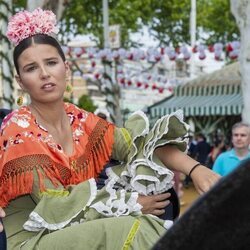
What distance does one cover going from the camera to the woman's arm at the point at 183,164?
80.0 inches

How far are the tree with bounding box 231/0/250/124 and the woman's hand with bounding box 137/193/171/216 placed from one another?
5.63 m

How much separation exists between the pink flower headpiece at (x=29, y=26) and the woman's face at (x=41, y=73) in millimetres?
79

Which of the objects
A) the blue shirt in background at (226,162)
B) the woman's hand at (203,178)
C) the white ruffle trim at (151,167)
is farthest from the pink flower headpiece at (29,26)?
the blue shirt in background at (226,162)

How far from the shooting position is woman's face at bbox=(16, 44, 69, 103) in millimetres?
2254

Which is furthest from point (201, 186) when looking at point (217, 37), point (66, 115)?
point (217, 37)

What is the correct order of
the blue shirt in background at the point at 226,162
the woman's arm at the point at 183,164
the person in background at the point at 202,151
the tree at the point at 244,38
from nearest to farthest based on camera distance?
the woman's arm at the point at 183,164, the blue shirt in background at the point at 226,162, the tree at the point at 244,38, the person in background at the point at 202,151

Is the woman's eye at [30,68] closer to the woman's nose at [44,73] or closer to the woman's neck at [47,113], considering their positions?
the woman's nose at [44,73]

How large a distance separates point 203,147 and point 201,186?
1675 centimetres

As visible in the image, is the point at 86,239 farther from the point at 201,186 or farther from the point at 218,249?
the point at 218,249

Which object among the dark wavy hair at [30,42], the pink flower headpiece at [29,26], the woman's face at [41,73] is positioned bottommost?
the woman's face at [41,73]

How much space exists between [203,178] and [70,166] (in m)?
0.48

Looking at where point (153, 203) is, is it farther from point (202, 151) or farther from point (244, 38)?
point (202, 151)

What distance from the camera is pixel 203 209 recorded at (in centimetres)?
75

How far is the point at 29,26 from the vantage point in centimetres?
235
